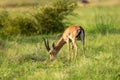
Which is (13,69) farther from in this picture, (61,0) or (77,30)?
(61,0)

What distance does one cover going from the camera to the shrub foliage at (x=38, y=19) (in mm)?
15820

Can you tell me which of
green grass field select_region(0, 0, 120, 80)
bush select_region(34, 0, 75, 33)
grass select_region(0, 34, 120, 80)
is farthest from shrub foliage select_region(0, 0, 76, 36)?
grass select_region(0, 34, 120, 80)

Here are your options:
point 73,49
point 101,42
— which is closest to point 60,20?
point 101,42

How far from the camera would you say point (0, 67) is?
29.8 feet

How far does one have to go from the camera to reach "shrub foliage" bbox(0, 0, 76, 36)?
1582 cm

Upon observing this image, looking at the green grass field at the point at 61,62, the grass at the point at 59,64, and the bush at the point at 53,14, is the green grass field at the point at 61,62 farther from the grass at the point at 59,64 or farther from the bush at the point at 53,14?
the bush at the point at 53,14

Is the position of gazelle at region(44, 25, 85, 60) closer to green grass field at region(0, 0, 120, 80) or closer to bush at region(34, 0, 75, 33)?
green grass field at region(0, 0, 120, 80)

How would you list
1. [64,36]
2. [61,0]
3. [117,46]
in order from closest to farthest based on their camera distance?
1. [64,36]
2. [117,46]
3. [61,0]

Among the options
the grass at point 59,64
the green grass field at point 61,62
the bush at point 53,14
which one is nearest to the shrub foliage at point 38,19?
the bush at point 53,14

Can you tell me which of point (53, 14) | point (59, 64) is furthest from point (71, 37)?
point (53, 14)

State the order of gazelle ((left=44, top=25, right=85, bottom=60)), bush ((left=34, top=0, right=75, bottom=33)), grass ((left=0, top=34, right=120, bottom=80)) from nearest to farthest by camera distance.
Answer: grass ((left=0, top=34, right=120, bottom=80)) < gazelle ((left=44, top=25, right=85, bottom=60)) < bush ((left=34, top=0, right=75, bottom=33))

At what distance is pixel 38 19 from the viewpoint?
15.9m

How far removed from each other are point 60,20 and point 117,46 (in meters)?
5.00

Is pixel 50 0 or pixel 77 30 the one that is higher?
pixel 77 30
